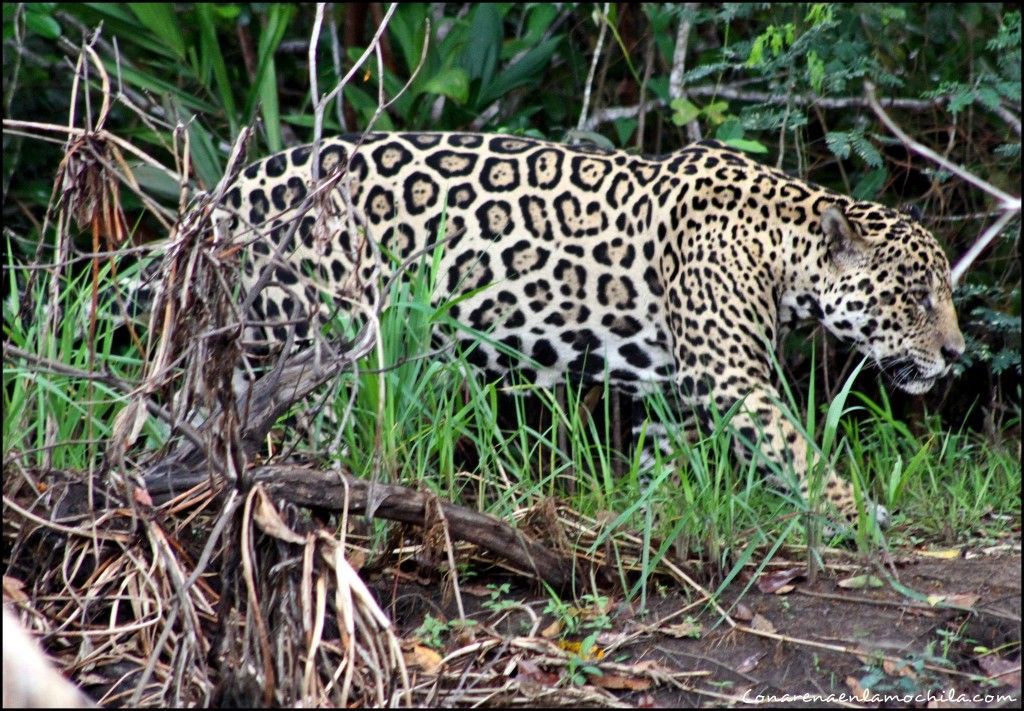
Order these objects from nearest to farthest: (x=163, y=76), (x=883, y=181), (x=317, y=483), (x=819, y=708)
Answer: (x=819, y=708) < (x=317, y=483) < (x=883, y=181) < (x=163, y=76)

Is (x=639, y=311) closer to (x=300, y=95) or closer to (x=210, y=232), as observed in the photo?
(x=210, y=232)

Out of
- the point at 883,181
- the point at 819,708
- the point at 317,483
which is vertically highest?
the point at 883,181

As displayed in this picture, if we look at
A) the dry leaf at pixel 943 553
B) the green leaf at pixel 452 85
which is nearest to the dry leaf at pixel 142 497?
the dry leaf at pixel 943 553

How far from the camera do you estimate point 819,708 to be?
324 centimetres

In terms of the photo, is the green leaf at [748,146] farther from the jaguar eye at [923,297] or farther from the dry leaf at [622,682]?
the dry leaf at [622,682]

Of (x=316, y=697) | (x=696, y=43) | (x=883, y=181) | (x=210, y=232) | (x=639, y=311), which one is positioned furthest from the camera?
(x=696, y=43)

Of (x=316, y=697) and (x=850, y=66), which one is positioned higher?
(x=850, y=66)

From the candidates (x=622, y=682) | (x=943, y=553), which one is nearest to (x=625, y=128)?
(x=943, y=553)

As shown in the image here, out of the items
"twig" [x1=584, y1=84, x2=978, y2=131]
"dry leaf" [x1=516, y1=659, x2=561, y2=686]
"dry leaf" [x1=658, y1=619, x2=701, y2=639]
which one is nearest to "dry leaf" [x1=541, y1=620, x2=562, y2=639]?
"dry leaf" [x1=516, y1=659, x2=561, y2=686]

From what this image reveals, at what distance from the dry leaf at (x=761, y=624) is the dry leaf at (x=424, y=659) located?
881mm

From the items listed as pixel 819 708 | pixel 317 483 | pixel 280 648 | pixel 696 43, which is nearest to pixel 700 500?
pixel 819 708

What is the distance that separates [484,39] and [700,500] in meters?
3.45

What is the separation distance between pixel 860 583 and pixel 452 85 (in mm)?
3436

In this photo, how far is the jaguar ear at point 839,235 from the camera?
509 centimetres
